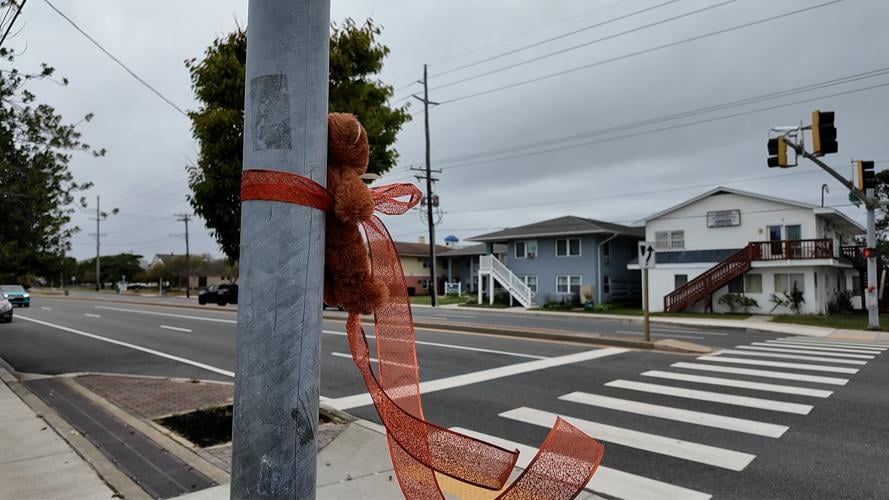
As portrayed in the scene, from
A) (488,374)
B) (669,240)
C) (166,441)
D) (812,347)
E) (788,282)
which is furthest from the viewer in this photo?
(669,240)

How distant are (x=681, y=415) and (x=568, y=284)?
1182 inches

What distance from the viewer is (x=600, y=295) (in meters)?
35.2

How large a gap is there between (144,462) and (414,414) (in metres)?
4.31

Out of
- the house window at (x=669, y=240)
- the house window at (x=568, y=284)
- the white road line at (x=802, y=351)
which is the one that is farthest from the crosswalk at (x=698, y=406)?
the house window at (x=568, y=284)

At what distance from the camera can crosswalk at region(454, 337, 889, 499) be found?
5.27 meters

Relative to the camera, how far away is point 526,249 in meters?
39.3

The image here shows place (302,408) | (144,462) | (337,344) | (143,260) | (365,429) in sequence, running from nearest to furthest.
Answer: (302,408) → (144,462) → (365,429) → (337,344) → (143,260)

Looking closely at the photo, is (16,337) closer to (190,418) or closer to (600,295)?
(190,418)

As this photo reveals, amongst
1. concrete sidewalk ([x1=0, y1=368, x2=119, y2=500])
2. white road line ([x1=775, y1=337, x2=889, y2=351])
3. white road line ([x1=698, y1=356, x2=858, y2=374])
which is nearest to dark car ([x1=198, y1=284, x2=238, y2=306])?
white road line ([x1=775, y1=337, x2=889, y2=351])

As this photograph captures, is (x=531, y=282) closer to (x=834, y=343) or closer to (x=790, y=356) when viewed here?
(x=834, y=343)

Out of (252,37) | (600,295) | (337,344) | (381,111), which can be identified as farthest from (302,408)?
(600,295)

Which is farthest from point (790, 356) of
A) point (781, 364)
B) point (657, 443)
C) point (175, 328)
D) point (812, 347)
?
point (175, 328)

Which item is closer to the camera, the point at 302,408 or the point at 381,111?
the point at 302,408

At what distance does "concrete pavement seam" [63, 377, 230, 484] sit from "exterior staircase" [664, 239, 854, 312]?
2967 centimetres
